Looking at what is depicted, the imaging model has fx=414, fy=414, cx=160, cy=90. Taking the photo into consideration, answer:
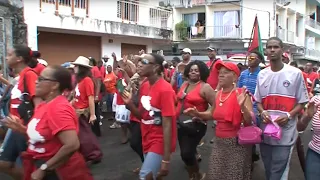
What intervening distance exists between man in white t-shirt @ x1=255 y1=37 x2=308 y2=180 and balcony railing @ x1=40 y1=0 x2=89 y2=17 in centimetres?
1384

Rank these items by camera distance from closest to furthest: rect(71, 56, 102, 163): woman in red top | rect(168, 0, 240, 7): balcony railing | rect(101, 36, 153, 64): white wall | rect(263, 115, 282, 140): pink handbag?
1. rect(263, 115, 282, 140): pink handbag
2. rect(71, 56, 102, 163): woman in red top
3. rect(101, 36, 153, 64): white wall
4. rect(168, 0, 240, 7): balcony railing

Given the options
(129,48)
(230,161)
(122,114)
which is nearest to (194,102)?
(230,161)

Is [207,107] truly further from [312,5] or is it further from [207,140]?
[312,5]

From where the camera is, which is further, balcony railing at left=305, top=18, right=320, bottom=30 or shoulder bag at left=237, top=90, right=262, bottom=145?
balcony railing at left=305, top=18, right=320, bottom=30

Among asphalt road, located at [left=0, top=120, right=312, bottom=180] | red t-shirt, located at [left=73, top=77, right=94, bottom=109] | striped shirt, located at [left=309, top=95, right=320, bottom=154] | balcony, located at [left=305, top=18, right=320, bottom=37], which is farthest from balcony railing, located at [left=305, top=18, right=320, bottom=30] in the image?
striped shirt, located at [left=309, top=95, right=320, bottom=154]

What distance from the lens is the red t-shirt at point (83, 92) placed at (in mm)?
6715

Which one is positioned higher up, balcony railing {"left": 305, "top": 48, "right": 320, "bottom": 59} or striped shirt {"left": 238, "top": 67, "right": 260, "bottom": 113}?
balcony railing {"left": 305, "top": 48, "right": 320, "bottom": 59}

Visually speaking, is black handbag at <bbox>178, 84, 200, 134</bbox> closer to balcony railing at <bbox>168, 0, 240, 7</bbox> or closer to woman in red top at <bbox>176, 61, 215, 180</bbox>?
woman in red top at <bbox>176, 61, 215, 180</bbox>

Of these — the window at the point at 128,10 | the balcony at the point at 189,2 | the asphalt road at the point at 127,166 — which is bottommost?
the asphalt road at the point at 127,166

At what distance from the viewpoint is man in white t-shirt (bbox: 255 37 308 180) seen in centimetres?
429

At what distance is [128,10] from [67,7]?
177 inches

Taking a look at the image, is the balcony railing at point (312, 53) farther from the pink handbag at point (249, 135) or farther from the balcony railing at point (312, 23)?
the pink handbag at point (249, 135)

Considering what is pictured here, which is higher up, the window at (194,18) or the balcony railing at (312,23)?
the balcony railing at (312,23)

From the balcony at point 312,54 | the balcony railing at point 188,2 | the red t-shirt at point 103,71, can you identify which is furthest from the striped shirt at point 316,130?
the balcony at point 312,54
